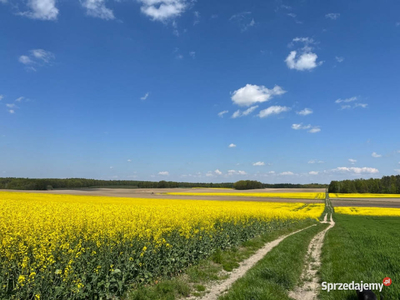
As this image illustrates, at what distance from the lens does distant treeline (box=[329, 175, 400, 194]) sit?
129m

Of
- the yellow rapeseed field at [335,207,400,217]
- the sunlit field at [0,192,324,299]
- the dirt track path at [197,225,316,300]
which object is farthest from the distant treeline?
the sunlit field at [0,192,324,299]

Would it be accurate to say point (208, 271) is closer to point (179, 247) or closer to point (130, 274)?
point (179, 247)

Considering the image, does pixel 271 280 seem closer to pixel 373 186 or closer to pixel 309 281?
pixel 309 281

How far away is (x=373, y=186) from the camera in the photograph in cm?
13738

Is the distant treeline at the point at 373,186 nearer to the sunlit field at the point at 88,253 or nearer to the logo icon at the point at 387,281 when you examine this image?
the sunlit field at the point at 88,253

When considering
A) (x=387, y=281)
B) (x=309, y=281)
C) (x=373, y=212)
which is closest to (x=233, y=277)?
(x=309, y=281)

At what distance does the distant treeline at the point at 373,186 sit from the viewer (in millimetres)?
128613

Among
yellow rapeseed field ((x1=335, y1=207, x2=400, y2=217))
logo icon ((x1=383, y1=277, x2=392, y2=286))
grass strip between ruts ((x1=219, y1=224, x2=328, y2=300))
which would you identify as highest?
logo icon ((x1=383, y1=277, x2=392, y2=286))

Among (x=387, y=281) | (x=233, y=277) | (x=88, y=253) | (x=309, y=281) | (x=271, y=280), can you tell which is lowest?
(x=233, y=277)

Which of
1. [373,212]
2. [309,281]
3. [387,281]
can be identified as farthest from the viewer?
[373,212]

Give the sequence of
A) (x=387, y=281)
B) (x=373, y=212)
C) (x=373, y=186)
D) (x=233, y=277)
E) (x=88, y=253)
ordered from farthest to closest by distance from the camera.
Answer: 1. (x=373, y=186)
2. (x=373, y=212)
3. (x=233, y=277)
4. (x=88, y=253)
5. (x=387, y=281)

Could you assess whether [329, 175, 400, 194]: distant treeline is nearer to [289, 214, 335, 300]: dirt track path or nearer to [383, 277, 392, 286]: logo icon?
[289, 214, 335, 300]: dirt track path

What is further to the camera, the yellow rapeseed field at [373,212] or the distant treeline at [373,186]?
the distant treeline at [373,186]

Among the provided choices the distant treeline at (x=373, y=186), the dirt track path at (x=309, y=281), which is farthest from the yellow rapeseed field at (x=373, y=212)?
the distant treeline at (x=373, y=186)
